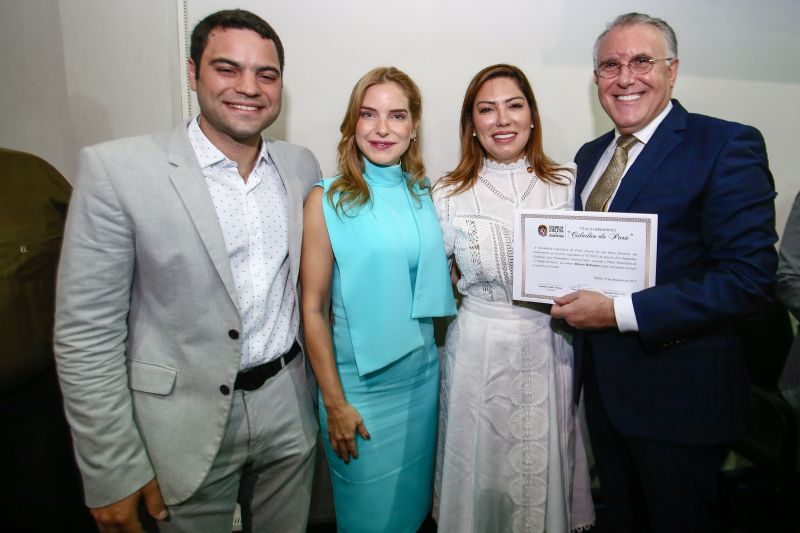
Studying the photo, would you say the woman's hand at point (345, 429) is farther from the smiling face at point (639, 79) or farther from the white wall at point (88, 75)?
the white wall at point (88, 75)

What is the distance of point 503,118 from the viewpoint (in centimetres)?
165

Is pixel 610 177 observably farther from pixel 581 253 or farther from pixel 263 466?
pixel 263 466

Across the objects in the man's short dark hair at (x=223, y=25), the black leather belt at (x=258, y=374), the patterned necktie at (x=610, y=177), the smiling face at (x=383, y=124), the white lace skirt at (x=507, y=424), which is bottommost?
the white lace skirt at (x=507, y=424)

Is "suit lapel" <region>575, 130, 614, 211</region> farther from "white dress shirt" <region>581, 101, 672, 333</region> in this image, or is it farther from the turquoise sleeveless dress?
the turquoise sleeveless dress

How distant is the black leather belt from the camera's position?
1.29m

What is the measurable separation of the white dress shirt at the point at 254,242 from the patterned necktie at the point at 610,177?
1078mm

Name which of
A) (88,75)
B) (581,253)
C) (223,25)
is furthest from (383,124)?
(88,75)

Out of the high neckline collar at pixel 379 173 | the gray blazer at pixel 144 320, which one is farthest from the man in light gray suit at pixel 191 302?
the high neckline collar at pixel 379 173

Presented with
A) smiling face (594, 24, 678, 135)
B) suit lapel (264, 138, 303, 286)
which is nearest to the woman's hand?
suit lapel (264, 138, 303, 286)

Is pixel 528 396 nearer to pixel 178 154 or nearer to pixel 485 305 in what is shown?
pixel 485 305

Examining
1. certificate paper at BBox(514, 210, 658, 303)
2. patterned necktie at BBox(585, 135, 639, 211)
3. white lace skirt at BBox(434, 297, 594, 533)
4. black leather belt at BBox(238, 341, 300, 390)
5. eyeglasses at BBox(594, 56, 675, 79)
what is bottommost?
white lace skirt at BBox(434, 297, 594, 533)

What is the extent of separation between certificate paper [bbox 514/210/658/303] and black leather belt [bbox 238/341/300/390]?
84 centimetres

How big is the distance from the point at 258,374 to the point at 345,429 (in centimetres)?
39

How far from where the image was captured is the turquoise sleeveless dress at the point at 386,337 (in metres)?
1.47
